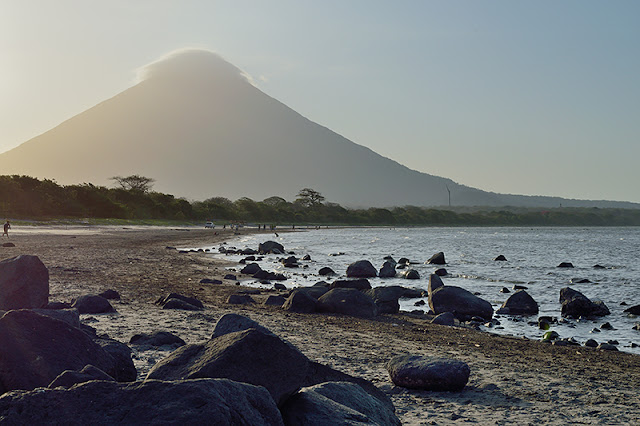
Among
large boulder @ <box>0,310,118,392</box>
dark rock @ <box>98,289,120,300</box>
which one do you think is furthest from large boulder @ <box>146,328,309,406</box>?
dark rock @ <box>98,289,120,300</box>

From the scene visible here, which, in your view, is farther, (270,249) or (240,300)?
(270,249)

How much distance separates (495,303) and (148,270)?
14.4m

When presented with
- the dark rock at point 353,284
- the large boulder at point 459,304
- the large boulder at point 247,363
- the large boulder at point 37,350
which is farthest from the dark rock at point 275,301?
the large boulder at point 247,363

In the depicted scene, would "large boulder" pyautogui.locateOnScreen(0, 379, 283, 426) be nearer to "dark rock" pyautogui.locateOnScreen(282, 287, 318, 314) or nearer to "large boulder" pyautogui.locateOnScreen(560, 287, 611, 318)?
"dark rock" pyautogui.locateOnScreen(282, 287, 318, 314)

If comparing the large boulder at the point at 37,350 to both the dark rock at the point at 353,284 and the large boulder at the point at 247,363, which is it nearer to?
the large boulder at the point at 247,363

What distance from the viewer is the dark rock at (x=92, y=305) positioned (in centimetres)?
1252

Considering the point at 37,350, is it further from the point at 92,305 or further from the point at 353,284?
the point at 353,284

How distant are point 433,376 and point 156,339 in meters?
4.49

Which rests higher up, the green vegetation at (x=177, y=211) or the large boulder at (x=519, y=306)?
the green vegetation at (x=177, y=211)

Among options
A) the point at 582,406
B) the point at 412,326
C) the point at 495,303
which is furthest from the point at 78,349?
the point at 495,303

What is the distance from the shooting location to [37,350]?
528cm

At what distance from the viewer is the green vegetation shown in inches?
3179

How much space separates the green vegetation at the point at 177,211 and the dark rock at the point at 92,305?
68187 millimetres

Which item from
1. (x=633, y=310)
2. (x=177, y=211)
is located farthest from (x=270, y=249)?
(x=177, y=211)
